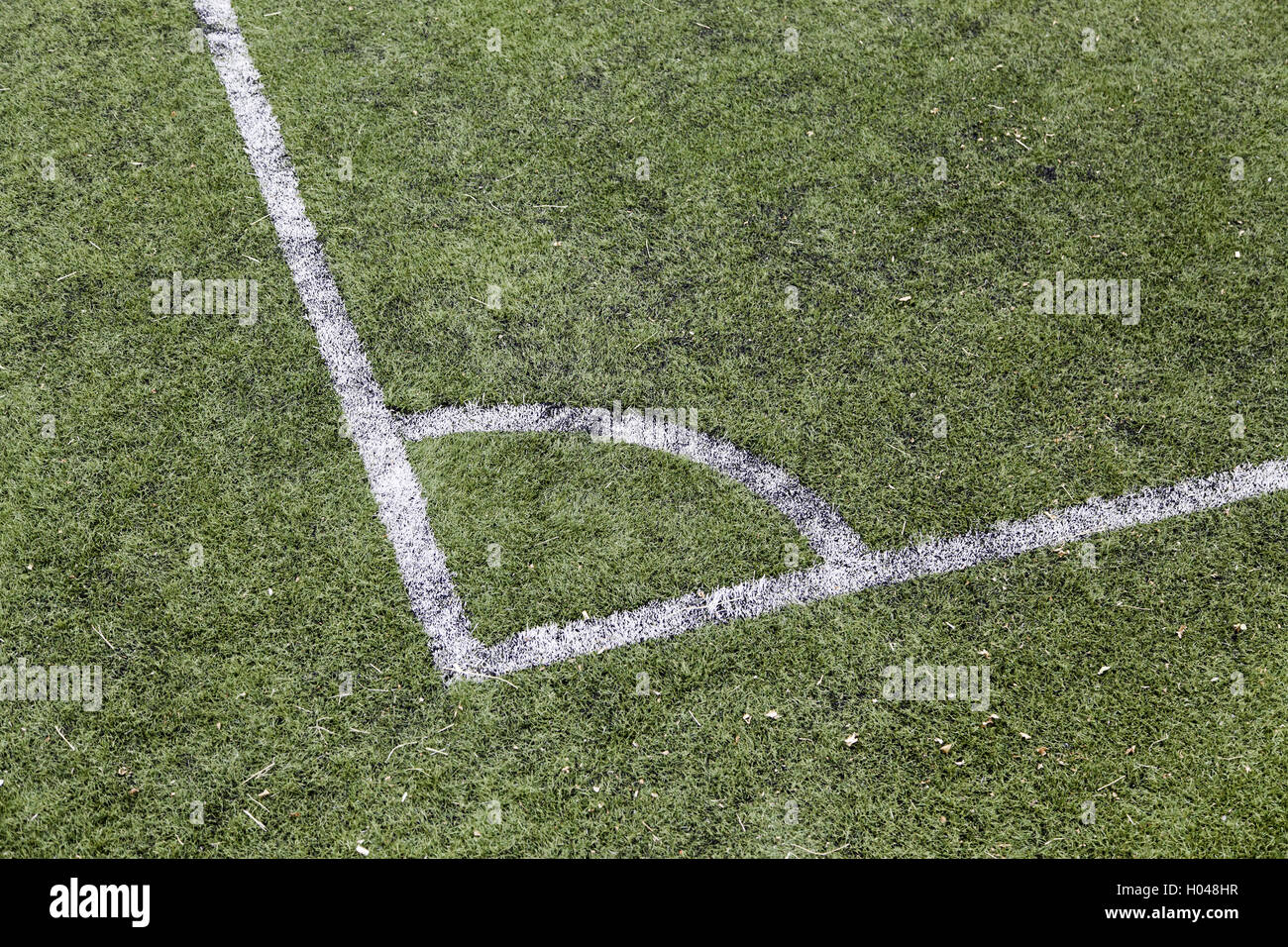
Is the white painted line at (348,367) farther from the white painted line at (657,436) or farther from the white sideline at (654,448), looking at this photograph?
the white painted line at (657,436)

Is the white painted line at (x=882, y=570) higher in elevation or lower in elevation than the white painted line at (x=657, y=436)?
lower

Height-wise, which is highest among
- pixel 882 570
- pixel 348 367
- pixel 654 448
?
pixel 348 367

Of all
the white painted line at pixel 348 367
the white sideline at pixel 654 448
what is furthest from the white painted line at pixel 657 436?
the white painted line at pixel 348 367

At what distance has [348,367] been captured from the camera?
418 centimetres

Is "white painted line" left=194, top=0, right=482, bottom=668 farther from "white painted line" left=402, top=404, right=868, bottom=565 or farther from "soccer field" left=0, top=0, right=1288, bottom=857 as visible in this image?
"white painted line" left=402, top=404, right=868, bottom=565

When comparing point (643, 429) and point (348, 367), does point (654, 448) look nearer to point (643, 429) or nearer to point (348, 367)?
point (643, 429)

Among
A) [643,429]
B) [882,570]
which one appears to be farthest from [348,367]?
[882,570]

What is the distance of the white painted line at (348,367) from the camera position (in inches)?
144

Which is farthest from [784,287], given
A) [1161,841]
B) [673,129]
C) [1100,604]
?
[1161,841]

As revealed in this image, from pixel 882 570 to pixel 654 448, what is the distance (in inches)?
40.9

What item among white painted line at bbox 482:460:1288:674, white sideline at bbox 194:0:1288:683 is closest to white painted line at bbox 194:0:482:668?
white sideline at bbox 194:0:1288:683

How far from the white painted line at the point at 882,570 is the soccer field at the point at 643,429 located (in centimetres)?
2

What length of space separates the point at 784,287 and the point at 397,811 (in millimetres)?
2763
